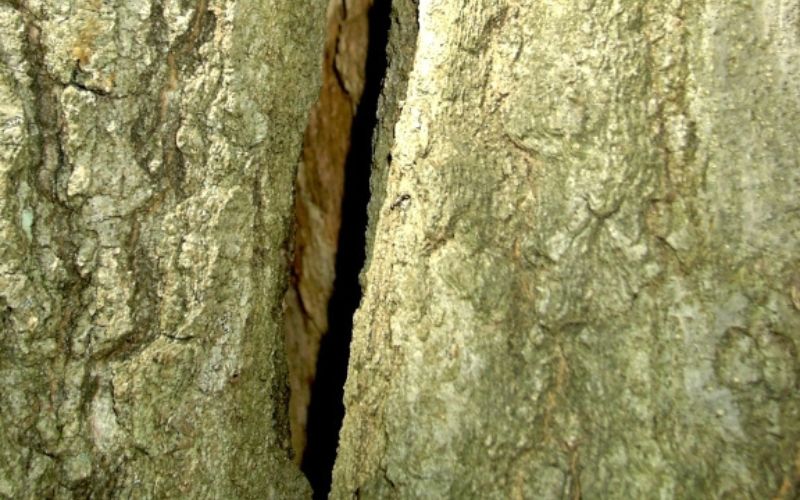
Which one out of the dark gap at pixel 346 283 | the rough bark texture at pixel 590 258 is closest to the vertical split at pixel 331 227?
the dark gap at pixel 346 283

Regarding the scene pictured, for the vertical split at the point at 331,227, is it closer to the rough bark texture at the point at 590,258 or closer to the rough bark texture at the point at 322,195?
the rough bark texture at the point at 322,195

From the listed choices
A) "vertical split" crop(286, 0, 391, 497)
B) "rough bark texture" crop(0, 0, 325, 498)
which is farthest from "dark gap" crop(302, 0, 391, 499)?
"rough bark texture" crop(0, 0, 325, 498)

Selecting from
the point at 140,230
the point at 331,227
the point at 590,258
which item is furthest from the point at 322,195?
the point at 590,258

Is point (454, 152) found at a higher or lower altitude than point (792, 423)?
higher

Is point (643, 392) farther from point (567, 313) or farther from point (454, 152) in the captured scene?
point (454, 152)

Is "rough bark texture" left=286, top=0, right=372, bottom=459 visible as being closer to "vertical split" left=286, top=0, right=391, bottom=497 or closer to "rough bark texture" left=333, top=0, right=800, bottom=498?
"vertical split" left=286, top=0, right=391, bottom=497

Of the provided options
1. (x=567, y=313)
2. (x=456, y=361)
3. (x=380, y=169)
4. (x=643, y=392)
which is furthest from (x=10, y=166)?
(x=643, y=392)

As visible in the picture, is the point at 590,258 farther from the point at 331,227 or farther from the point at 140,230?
Result: the point at 140,230
